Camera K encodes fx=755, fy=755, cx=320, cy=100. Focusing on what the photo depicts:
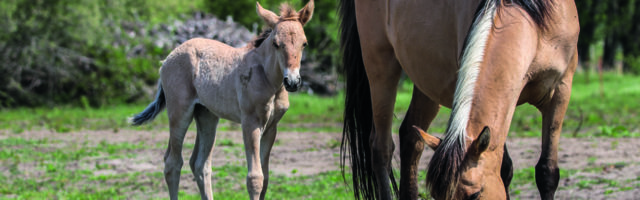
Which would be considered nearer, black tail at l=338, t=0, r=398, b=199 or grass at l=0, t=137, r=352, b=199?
black tail at l=338, t=0, r=398, b=199

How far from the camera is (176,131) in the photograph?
18.7ft

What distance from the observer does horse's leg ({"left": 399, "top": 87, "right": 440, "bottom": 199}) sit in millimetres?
5371

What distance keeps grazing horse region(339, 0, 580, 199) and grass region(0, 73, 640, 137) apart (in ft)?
15.7

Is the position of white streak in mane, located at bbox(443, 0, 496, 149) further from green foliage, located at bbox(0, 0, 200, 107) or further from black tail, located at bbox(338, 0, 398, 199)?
green foliage, located at bbox(0, 0, 200, 107)

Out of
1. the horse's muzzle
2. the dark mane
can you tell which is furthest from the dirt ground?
the horse's muzzle

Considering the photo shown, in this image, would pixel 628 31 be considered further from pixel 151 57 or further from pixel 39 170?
pixel 39 170

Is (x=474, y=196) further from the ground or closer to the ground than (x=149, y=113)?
further from the ground

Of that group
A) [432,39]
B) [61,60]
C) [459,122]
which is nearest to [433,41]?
[432,39]

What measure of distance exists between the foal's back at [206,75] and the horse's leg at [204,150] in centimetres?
28

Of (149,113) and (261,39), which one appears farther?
(149,113)

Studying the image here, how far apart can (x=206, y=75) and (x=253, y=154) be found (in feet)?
2.60

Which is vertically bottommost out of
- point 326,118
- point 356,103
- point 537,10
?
point 326,118

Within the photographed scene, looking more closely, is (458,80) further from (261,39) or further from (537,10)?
(261,39)

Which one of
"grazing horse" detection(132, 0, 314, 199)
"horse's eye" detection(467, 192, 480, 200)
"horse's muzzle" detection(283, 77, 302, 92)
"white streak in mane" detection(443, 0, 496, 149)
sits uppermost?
"white streak in mane" detection(443, 0, 496, 149)
